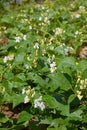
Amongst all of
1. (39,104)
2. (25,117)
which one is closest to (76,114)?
(39,104)

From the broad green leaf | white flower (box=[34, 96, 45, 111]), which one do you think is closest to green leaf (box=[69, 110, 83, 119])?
white flower (box=[34, 96, 45, 111])

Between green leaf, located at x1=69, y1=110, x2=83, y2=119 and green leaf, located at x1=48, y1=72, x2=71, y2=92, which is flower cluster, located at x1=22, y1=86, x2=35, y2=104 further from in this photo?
green leaf, located at x1=69, y1=110, x2=83, y2=119

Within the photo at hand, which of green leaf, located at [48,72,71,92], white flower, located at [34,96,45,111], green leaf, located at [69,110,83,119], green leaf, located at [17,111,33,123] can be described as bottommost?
green leaf, located at [17,111,33,123]

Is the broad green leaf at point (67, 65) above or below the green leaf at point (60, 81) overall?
above

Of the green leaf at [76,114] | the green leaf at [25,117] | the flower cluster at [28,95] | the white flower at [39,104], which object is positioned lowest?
the green leaf at [25,117]

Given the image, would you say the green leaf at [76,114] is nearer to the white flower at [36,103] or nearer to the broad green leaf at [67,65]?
the white flower at [36,103]

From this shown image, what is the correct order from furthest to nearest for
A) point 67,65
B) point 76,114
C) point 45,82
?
point 67,65 < point 45,82 < point 76,114

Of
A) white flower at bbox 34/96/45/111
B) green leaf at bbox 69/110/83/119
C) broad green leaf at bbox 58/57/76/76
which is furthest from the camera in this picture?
broad green leaf at bbox 58/57/76/76

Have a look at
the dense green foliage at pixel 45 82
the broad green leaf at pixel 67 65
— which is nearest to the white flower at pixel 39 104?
the dense green foliage at pixel 45 82

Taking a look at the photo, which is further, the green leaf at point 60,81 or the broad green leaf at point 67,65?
the broad green leaf at point 67,65

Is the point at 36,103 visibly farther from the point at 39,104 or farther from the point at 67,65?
the point at 67,65

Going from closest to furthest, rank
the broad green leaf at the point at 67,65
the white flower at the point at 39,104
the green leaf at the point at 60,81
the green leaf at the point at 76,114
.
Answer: the green leaf at the point at 76,114 → the white flower at the point at 39,104 → the green leaf at the point at 60,81 → the broad green leaf at the point at 67,65

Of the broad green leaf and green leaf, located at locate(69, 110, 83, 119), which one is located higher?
the broad green leaf

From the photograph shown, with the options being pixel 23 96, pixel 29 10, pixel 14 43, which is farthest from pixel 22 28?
pixel 23 96
